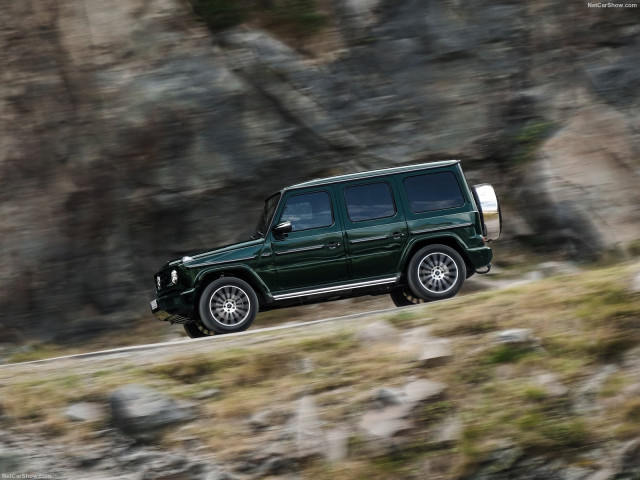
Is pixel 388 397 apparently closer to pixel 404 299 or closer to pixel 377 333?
pixel 377 333

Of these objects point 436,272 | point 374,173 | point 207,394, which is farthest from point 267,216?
point 207,394

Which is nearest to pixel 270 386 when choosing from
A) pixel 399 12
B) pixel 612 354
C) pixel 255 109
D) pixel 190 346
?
pixel 190 346

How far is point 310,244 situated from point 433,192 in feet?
5.58

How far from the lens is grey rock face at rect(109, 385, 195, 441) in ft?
25.0

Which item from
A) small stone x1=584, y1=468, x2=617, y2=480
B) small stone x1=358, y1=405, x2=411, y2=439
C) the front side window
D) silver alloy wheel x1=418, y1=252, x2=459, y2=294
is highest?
the front side window

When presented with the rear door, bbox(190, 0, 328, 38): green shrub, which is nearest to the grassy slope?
the rear door

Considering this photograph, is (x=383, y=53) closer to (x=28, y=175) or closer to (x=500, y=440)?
(x=28, y=175)

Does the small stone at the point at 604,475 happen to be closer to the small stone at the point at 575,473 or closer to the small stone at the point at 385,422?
the small stone at the point at 575,473

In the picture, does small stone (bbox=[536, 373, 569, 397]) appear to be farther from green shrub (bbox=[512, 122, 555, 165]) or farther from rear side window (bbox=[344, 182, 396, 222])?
green shrub (bbox=[512, 122, 555, 165])

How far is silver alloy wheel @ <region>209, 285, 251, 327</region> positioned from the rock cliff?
5.03 m

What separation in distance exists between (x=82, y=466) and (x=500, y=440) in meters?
3.44

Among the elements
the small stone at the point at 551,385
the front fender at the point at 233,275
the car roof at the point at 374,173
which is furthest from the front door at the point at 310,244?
the small stone at the point at 551,385

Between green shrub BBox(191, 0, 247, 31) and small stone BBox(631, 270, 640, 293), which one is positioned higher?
green shrub BBox(191, 0, 247, 31)

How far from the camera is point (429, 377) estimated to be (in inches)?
300
